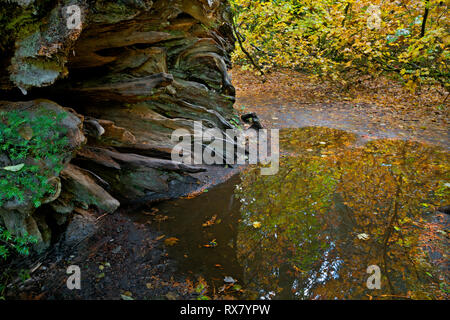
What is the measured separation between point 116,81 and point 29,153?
228 cm

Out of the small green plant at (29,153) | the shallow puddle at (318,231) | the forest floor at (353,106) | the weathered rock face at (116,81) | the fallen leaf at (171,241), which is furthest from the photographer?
the forest floor at (353,106)

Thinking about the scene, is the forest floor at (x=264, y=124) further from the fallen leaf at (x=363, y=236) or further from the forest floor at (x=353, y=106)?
the fallen leaf at (x=363, y=236)

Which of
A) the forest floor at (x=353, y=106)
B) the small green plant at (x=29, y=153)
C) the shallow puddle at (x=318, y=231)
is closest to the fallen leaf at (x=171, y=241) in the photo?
the shallow puddle at (x=318, y=231)

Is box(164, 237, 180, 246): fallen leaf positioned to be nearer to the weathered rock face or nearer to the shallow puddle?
the shallow puddle

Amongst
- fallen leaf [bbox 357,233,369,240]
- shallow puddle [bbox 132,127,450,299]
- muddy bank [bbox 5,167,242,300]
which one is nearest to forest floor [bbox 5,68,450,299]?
muddy bank [bbox 5,167,242,300]

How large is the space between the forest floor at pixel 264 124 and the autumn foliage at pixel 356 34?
3.42ft

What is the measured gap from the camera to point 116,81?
4.75 m

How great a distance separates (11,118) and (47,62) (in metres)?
0.71

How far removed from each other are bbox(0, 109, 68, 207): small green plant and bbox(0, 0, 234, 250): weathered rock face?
276 millimetres

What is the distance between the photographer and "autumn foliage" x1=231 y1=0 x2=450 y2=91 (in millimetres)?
8594

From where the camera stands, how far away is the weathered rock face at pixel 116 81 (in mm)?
2869

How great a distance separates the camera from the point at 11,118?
2.82 metres
